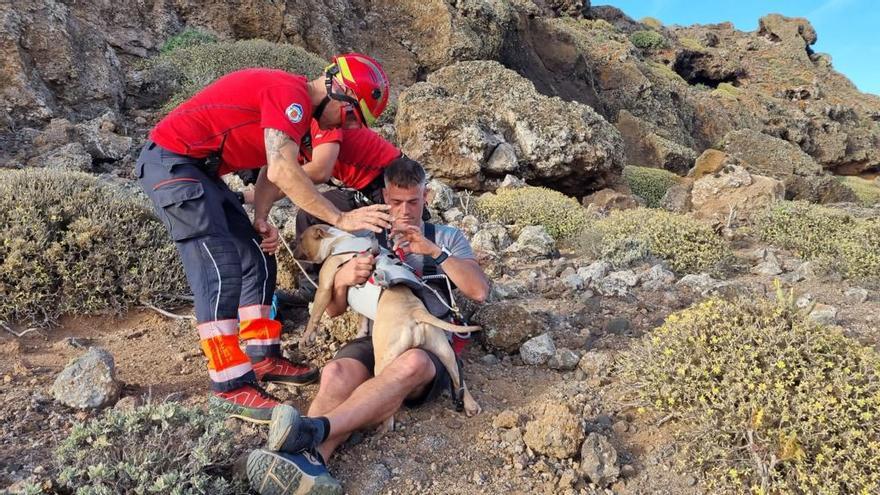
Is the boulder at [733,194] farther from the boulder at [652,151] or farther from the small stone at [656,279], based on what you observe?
the boulder at [652,151]

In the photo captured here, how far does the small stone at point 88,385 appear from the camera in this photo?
9.66 ft

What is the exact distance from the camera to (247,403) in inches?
118

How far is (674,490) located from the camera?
272 centimetres

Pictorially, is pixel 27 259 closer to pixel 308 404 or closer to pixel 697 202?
pixel 308 404

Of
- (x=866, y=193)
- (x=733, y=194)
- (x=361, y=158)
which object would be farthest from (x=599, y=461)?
(x=866, y=193)

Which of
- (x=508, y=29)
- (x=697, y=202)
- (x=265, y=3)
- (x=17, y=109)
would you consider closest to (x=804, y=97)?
(x=508, y=29)

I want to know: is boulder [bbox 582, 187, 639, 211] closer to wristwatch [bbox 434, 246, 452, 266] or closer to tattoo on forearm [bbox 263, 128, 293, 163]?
wristwatch [bbox 434, 246, 452, 266]

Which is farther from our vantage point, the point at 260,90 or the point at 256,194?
the point at 256,194

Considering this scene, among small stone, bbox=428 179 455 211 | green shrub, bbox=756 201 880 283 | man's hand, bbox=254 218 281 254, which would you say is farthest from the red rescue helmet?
green shrub, bbox=756 201 880 283

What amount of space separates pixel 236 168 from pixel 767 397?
2.91 meters

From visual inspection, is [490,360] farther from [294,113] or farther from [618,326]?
[294,113]

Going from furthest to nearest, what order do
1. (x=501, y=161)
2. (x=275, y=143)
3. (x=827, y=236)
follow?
(x=501, y=161)
(x=827, y=236)
(x=275, y=143)

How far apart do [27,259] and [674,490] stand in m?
4.19

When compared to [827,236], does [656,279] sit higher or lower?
lower
